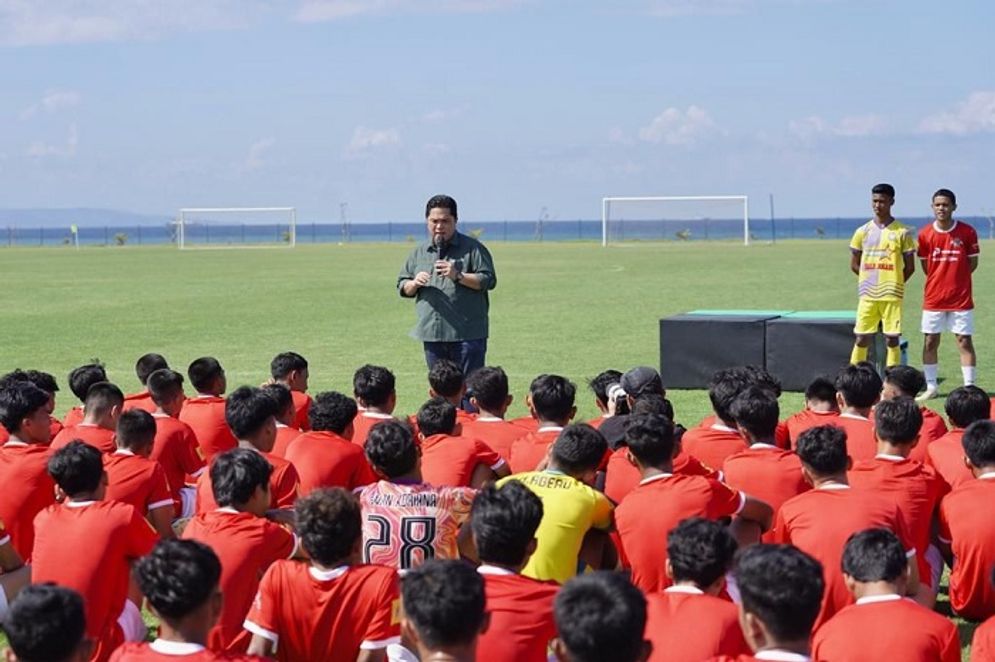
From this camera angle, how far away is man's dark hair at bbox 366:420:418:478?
20.1ft

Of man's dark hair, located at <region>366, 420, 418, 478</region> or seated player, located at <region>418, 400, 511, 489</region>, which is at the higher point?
man's dark hair, located at <region>366, 420, 418, 478</region>

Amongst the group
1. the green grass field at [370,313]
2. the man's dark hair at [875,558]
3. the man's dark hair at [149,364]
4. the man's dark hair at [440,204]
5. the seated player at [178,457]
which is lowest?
the green grass field at [370,313]

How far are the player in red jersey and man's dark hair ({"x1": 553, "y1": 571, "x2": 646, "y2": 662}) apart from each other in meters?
11.3

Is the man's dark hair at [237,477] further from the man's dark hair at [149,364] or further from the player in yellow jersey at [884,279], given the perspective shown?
the player in yellow jersey at [884,279]

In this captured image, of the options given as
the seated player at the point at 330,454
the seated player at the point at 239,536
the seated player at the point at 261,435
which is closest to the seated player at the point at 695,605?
the seated player at the point at 239,536

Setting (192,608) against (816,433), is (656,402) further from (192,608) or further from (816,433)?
(192,608)

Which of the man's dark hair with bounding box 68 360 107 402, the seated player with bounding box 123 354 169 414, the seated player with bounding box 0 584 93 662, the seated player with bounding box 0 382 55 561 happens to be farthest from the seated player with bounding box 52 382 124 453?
the seated player with bounding box 0 584 93 662

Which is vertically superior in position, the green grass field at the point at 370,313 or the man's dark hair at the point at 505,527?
the man's dark hair at the point at 505,527

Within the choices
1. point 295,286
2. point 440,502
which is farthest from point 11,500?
point 295,286

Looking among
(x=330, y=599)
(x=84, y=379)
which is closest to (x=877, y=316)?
(x=84, y=379)

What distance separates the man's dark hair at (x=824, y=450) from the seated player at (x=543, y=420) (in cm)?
171

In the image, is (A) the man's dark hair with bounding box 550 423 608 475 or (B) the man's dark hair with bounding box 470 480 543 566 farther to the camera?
(A) the man's dark hair with bounding box 550 423 608 475

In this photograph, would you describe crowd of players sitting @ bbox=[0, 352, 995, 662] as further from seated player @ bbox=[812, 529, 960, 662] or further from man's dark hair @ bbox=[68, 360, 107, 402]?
man's dark hair @ bbox=[68, 360, 107, 402]

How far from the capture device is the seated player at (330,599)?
5020mm
